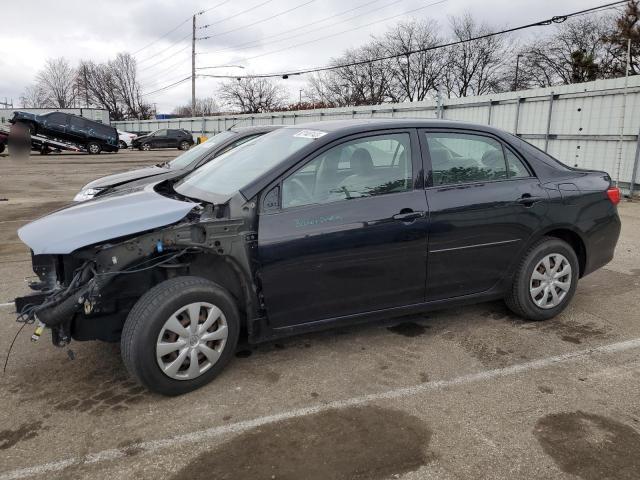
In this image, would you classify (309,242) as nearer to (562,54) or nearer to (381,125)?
(381,125)

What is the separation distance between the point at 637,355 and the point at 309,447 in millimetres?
2536

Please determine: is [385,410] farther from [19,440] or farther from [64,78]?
[64,78]

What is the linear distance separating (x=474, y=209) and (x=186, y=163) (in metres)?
4.73

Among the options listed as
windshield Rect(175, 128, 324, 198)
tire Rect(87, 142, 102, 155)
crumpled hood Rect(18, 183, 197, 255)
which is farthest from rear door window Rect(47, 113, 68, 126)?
crumpled hood Rect(18, 183, 197, 255)

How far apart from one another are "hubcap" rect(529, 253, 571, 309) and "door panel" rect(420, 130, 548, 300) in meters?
0.27

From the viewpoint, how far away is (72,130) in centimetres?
2706

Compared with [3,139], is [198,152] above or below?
below

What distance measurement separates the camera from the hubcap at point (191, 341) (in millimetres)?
2990

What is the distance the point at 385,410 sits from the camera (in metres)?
2.96

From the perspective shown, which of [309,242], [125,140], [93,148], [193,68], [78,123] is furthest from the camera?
[193,68]

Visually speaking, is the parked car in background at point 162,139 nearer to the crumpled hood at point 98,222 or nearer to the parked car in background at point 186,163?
the parked car in background at point 186,163

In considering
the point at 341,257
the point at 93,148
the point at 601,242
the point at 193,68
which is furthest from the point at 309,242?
the point at 193,68

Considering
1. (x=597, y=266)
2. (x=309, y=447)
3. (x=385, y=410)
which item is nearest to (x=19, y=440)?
(x=309, y=447)

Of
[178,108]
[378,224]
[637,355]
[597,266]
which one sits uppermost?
[178,108]
